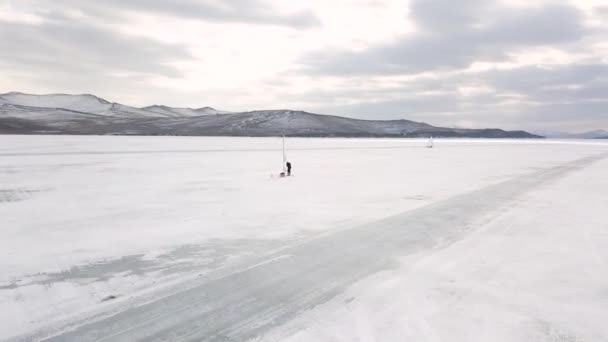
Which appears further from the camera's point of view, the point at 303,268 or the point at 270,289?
the point at 303,268

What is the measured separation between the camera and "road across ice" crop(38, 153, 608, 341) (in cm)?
360

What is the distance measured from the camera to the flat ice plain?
370cm

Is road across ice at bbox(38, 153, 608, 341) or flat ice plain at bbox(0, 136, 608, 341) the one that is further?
flat ice plain at bbox(0, 136, 608, 341)

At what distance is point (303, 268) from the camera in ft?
17.5

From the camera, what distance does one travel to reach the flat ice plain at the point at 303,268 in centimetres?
370

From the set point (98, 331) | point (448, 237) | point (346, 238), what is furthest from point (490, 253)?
point (98, 331)

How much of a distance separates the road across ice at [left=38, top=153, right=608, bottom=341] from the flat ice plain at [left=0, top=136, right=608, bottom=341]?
20 mm

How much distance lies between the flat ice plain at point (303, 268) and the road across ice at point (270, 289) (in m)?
0.02

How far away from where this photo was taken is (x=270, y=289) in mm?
4590

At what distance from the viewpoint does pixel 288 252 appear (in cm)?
607

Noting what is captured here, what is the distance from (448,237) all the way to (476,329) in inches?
140

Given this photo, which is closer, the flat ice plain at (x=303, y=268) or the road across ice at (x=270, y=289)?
the road across ice at (x=270, y=289)

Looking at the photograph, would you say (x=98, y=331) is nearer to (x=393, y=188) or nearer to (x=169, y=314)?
(x=169, y=314)

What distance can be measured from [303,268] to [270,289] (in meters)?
0.84
